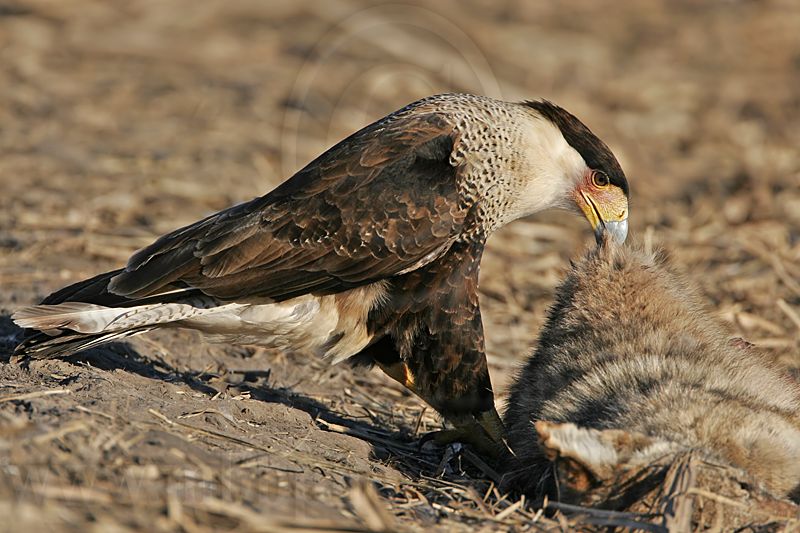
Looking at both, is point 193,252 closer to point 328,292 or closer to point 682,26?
point 328,292

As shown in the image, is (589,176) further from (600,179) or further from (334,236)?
(334,236)

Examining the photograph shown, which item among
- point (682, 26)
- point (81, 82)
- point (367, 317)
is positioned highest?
point (682, 26)

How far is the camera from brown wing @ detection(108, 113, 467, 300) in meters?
5.00

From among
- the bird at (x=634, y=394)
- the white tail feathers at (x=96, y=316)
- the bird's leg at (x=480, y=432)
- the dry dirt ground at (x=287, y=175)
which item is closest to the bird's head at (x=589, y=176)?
the bird at (x=634, y=394)

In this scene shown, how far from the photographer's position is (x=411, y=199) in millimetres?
5027

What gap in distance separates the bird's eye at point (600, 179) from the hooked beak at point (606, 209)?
0.14ft

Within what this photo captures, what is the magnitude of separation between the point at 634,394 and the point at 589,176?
1.65 m

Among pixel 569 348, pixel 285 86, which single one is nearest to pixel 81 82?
pixel 285 86

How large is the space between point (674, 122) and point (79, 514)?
987 cm

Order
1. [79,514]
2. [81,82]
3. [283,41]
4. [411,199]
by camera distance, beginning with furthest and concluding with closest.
Result: [283,41] < [81,82] < [411,199] < [79,514]

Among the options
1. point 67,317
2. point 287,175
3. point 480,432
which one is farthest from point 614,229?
point 287,175

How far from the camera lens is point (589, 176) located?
5547mm

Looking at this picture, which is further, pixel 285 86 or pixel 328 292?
pixel 285 86

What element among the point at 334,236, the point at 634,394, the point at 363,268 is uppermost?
the point at 334,236
